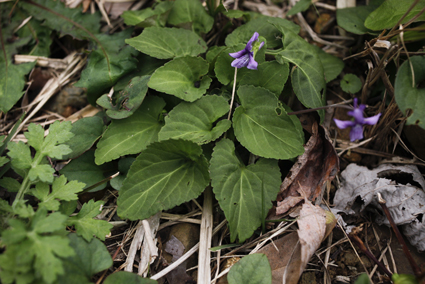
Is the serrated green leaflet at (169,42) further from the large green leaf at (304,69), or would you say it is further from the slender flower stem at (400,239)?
the slender flower stem at (400,239)

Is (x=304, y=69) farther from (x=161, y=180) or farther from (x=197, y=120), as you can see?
(x=161, y=180)

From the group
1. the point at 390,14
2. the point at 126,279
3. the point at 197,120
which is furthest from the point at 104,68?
the point at 390,14

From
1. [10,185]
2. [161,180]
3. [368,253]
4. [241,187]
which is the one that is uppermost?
[10,185]

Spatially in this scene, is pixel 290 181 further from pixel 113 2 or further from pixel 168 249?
pixel 113 2

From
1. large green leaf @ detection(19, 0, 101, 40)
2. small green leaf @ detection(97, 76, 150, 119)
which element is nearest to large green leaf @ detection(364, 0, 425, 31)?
small green leaf @ detection(97, 76, 150, 119)

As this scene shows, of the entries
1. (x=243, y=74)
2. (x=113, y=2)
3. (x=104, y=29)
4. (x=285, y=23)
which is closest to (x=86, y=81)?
(x=104, y=29)

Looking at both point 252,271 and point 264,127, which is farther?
point 264,127

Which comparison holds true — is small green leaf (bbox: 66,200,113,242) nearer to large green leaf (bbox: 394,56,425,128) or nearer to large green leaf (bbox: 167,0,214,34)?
large green leaf (bbox: 167,0,214,34)
